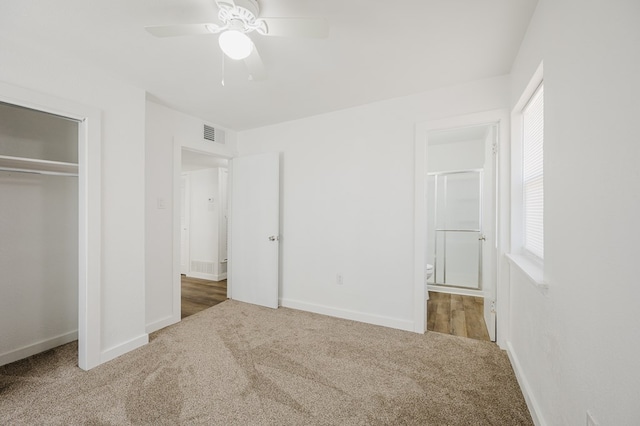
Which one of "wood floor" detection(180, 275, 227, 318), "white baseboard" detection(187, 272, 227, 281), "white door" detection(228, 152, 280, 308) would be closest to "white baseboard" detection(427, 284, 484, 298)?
"white door" detection(228, 152, 280, 308)

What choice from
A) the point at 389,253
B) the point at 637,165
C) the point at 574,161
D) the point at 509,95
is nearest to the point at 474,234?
the point at 389,253

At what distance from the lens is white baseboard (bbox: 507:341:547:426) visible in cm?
146

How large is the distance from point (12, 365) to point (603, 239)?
383cm

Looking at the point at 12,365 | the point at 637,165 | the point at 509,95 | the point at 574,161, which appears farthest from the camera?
the point at 509,95

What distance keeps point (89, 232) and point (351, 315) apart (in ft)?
A: 8.57

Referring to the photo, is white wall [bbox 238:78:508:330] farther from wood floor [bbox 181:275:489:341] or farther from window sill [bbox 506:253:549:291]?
window sill [bbox 506:253:549:291]

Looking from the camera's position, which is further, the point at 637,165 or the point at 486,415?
the point at 486,415

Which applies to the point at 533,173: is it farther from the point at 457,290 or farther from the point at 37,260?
the point at 37,260

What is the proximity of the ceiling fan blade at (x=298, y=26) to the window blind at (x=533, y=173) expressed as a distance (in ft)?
4.80

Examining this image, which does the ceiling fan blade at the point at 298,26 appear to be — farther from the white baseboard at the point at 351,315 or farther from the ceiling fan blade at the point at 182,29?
the white baseboard at the point at 351,315

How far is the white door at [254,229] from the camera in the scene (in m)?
3.42

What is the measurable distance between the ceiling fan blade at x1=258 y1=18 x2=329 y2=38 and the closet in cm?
186

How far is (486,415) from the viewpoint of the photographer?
158cm

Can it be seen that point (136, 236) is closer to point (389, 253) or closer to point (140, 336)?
point (140, 336)
